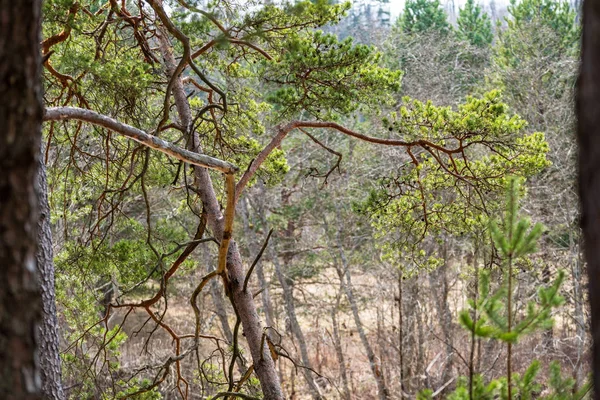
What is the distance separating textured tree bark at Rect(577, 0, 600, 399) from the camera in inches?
31.7

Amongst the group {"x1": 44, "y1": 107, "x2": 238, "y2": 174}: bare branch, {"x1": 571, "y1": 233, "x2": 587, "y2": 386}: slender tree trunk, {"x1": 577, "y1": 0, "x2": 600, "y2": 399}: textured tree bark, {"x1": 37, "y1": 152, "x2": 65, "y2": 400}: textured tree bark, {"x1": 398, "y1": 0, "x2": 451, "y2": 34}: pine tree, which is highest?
{"x1": 398, "y1": 0, "x2": 451, "y2": 34}: pine tree

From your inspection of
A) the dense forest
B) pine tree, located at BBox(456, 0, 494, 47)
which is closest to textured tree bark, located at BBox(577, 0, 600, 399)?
the dense forest

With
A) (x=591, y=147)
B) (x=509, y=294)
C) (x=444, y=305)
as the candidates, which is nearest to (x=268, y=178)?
(x=509, y=294)

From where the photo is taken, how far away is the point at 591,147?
2.65 ft

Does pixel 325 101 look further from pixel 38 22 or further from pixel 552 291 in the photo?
pixel 38 22

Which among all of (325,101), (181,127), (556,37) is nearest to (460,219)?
(325,101)

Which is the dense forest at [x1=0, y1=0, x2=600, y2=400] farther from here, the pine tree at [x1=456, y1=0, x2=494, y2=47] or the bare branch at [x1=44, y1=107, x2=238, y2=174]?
the pine tree at [x1=456, y1=0, x2=494, y2=47]

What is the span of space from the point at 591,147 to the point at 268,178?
5.50 m

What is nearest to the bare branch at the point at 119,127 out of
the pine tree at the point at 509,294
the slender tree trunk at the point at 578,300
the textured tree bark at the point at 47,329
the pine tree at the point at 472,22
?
the textured tree bark at the point at 47,329

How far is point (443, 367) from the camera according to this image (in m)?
11.6

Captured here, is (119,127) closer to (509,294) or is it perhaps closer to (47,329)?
(47,329)

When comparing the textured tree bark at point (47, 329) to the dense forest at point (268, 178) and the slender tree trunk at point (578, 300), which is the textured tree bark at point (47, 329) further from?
the slender tree trunk at point (578, 300)

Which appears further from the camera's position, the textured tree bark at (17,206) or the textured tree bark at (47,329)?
the textured tree bark at (47,329)

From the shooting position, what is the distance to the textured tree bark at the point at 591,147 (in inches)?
31.7
